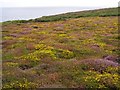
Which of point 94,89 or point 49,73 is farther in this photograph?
point 49,73

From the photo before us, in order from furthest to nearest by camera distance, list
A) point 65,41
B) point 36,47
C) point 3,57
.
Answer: point 65,41, point 36,47, point 3,57

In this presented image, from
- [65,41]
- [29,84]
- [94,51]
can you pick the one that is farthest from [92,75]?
[65,41]

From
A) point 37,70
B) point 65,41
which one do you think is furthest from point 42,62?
point 65,41

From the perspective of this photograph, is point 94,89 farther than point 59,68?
No

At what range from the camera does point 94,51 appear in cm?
2875

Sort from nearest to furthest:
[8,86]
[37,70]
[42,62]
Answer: [8,86] → [37,70] → [42,62]

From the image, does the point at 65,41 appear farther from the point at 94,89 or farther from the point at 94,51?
the point at 94,89

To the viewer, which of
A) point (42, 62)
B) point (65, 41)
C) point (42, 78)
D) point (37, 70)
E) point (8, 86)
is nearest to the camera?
point (8, 86)

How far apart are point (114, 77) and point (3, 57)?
10.8 metres

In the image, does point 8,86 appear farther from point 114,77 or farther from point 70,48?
point 70,48

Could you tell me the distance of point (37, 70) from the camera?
71.9ft

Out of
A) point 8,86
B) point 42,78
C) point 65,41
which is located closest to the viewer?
point 8,86

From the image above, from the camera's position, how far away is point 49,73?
21.1 m

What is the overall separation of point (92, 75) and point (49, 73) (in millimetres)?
2999
